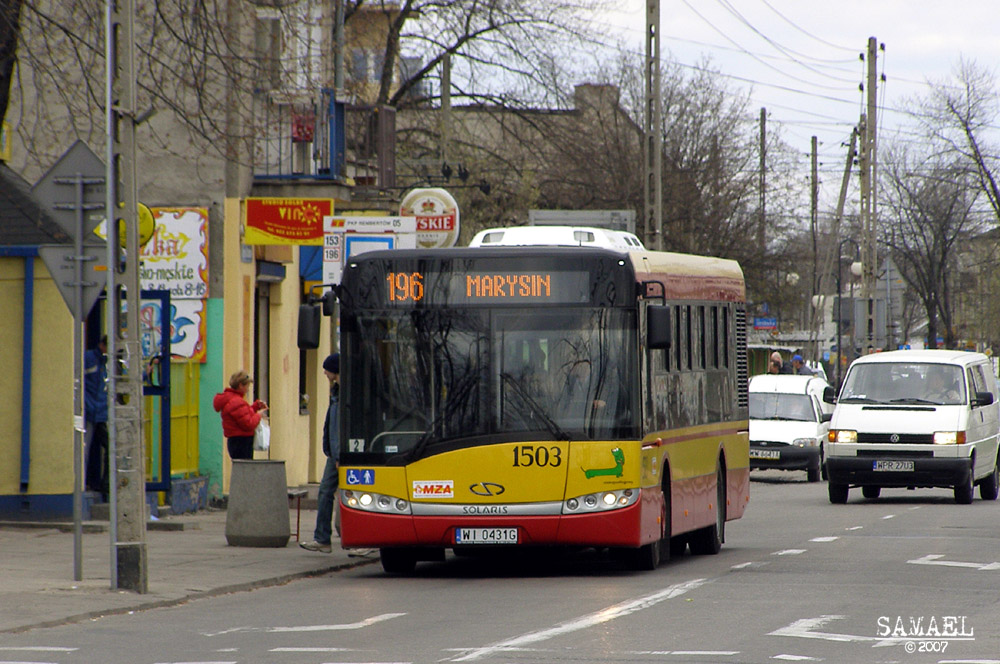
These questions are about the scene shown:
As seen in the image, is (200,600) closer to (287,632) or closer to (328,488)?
(287,632)

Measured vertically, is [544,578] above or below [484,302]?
below

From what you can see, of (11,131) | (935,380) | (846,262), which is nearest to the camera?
(11,131)

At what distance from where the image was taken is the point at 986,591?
43.6 ft

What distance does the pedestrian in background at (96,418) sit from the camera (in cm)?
2005

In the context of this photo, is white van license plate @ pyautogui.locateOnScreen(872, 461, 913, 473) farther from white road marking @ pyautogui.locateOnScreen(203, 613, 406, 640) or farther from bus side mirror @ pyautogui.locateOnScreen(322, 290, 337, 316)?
white road marking @ pyautogui.locateOnScreen(203, 613, 406, 640)

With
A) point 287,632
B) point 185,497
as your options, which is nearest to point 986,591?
point 287,632

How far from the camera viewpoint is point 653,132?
32844 mm

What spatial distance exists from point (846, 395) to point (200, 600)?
1517cm

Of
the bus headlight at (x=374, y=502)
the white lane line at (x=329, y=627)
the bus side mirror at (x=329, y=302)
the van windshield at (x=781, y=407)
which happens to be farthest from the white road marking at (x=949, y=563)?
the van windshield at (x=781, y=407)

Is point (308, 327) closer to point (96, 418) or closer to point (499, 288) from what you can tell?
point (499, 288)

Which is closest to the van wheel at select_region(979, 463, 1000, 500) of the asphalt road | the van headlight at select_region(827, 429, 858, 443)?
the van headlight at select_region(827, 429, 858, 443)

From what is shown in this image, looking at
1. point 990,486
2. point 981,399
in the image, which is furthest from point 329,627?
point 990,486

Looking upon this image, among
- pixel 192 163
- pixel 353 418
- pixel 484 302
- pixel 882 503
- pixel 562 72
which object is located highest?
pixel 562 72

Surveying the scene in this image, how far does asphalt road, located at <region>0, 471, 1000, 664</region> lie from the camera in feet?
Answer: 32.3
